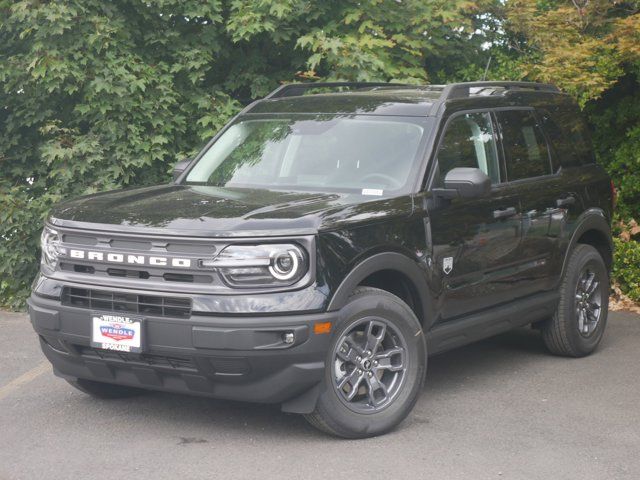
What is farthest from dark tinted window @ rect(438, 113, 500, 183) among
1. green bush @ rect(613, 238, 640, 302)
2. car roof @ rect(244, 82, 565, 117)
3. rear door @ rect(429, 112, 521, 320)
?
green bush @ rect(613, 238, 640, 302)

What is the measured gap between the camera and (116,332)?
581 centimetres

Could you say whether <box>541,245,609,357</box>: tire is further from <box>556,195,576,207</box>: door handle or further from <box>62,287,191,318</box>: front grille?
<box>62,287,191,318</box>: front grille

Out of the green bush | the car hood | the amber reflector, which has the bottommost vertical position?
the green bush

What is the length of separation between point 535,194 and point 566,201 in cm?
44

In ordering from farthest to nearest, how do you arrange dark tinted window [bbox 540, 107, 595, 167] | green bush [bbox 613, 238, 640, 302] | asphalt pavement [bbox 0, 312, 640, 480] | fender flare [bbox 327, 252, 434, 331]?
green bush [bbox 613, 238, 640, 302] < dark tinted window [bbox 540, 107, 595, 167] < fender flare [bbox 327, 252, 434, 331] < asphalt pavement [bbox 0, 312, 640, 480]

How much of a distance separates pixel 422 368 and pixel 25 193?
578cm

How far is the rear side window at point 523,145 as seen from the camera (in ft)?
24.5

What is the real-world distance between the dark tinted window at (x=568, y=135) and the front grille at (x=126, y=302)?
3.45 meters

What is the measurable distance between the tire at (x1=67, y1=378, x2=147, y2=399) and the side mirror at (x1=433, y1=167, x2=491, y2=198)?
2.23 metres

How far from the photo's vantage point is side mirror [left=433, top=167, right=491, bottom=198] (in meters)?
6.43

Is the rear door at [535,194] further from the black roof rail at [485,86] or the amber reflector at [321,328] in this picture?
the amber reflector at [321,328]

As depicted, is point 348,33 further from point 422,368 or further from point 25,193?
point 422,368

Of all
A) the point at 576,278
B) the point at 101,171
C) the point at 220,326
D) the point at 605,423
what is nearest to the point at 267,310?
the point at 220,326

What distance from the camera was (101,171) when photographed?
34.3ft
